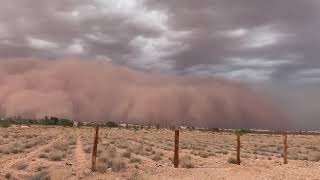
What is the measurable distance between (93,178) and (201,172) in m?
5.37

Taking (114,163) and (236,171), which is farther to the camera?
(114,163)

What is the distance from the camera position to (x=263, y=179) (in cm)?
1933

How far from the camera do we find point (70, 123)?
19700 centimetres

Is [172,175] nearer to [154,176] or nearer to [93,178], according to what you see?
[154,176]

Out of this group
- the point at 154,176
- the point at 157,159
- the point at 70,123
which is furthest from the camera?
the point at 70,123

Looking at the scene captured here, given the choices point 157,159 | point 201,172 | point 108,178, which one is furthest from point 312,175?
point 157,159

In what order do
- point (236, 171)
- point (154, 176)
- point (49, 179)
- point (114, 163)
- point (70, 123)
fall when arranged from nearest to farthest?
point (49, 179), point (154, 176), point (236, 171), point (114, 163), point (70, 123)

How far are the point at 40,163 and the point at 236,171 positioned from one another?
12589 millimetres

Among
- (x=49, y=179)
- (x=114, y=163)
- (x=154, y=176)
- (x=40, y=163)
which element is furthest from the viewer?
(x=40, y=163)

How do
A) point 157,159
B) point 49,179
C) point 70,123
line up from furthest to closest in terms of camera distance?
point 70,123 < point 157,159 < point 49,179

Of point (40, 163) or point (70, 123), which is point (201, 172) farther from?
point (70, 123)

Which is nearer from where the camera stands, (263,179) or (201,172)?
(263,179)

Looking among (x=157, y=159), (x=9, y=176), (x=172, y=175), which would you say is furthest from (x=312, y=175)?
(x=9, y=176)

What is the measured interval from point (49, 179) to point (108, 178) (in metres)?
2.57
